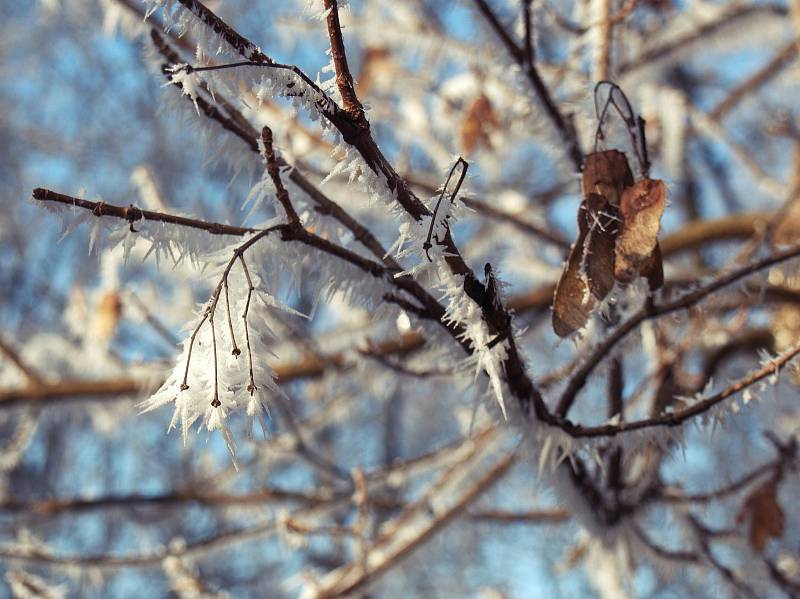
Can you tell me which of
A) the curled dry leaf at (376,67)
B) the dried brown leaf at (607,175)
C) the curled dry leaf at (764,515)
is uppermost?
the curled dry leaf at (376,67)

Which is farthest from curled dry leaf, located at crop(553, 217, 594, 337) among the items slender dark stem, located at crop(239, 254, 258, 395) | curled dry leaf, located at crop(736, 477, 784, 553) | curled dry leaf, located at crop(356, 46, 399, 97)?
curled dry leaf, located at crop(356, 46, 399, 97)

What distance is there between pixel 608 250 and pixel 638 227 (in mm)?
38

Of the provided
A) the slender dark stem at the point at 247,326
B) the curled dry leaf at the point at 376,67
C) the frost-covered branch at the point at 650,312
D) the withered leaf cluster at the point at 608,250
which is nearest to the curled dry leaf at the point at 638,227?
the withered leaf cluster at the point at 608,250

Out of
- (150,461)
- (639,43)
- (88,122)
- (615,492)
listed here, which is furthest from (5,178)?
(615,492)

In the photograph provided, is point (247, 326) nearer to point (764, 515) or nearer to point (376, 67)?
point (764, 515)

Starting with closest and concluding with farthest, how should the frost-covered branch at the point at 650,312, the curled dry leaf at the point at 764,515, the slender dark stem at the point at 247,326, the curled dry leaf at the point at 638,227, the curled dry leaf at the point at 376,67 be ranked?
the slender dark stem at the point at 247,326
the curled dry leaf at the point at 638,227
the frost-covered branch at the point at 650,312
the curled dry leaf at the point at 764,515
the curled dry leaf at the point at 376,67

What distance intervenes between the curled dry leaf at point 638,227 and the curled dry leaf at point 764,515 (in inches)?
24.4

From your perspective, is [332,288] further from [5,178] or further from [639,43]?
[5,178]

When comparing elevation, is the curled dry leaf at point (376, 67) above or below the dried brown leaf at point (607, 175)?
above

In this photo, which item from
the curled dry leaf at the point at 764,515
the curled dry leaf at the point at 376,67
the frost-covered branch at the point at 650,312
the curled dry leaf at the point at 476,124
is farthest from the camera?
the curled dry leaf at the point at 376,67

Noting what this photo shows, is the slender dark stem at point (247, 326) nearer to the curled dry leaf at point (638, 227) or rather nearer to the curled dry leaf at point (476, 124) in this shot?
the curled dry leaf at point (638, 227)

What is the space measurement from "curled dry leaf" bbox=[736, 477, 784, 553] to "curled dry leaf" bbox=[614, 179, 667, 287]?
62 cm

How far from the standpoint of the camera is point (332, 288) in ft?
2.59

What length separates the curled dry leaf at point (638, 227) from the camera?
2.41ft
